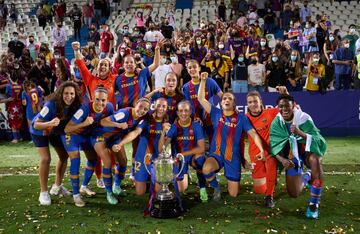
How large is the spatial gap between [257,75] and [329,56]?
270cm

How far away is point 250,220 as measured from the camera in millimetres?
5719

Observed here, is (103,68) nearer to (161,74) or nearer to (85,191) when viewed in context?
(85,191)

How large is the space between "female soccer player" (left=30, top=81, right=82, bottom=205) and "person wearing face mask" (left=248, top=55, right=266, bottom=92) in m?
6.31

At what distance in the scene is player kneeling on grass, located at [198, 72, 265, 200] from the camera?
21.5 ft

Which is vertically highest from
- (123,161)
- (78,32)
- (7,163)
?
(78,32)

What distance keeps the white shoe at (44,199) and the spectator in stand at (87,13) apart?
47.5ft

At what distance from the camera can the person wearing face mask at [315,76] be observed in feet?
37.2

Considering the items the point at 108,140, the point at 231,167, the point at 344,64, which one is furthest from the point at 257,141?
the point at 344,64

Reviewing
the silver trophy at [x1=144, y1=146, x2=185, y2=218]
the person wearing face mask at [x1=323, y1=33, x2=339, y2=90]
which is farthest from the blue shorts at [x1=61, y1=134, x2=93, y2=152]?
the person wearing face mask at [x1=323, y1=33, x2=339, y2=90]

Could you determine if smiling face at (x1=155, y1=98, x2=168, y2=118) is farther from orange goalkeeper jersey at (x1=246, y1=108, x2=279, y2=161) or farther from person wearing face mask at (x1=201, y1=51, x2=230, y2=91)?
person wearing face mask at (x1=201, y1=51, x2=230, y2=91)

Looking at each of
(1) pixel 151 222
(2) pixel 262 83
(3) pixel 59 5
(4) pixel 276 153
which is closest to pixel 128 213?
(1) pixel 151 222

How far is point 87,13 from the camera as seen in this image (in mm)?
20016

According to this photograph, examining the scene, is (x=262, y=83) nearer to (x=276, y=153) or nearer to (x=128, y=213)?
(x=276, y=153)

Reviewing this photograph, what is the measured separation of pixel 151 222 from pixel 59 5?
1726cm
